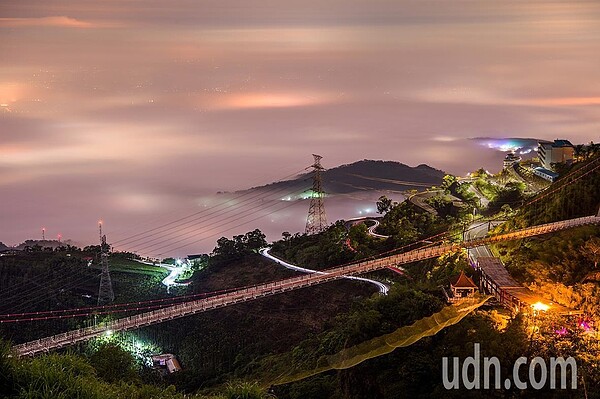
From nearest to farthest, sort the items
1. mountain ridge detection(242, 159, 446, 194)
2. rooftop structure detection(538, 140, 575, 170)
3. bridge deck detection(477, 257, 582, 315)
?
bridge deck detection(477, 257, 582, 315)
rooftop structure detection(538, 140, 575, 170)
mountain ridge detection(242, 159, 446, 194)

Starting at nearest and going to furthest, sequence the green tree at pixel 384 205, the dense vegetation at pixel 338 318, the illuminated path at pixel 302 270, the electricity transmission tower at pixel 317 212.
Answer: the dense vegetation at pixel 338 318
the illuminated path at pixel 302 270
the electricity transmission tower at pixel 317 212
the green tree at pixel 384 205

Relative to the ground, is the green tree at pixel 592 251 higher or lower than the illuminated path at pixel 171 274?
lower

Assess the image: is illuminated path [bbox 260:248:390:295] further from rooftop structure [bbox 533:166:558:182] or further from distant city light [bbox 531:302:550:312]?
rooftop structure [bbox 533:166:558:182]

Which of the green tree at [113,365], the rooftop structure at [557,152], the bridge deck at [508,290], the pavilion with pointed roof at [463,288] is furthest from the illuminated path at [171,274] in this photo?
the pavilion with pointed roof at [463,288]

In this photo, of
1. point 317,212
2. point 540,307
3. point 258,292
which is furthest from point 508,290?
point 317,212

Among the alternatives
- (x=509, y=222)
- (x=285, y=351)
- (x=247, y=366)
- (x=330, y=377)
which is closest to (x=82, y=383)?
(x=330, y=377)

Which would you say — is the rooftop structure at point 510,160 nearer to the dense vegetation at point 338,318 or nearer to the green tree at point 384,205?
the dense vegetation at point 338,318

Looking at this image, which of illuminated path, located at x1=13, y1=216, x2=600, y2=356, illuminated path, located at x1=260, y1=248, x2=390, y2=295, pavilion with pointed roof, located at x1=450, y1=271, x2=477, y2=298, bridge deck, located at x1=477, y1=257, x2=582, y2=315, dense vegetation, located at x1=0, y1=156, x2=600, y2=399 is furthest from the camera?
illuminated path, located at x1=260, y1=248, x2=390, y2=295

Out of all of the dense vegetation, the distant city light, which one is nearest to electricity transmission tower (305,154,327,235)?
the dense vegetation

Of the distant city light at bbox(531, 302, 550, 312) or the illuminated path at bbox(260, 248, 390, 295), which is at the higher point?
the illuminated path at bbox(260, 248, 390, 295)
